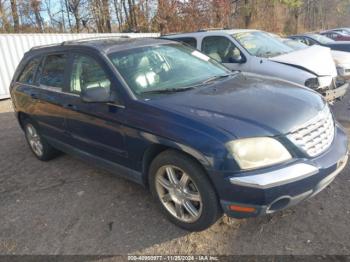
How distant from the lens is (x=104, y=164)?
3.77 m

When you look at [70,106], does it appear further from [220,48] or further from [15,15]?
[15,15]

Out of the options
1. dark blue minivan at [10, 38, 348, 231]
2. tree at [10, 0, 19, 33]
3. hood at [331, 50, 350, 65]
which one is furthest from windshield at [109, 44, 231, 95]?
tree at [10, 0, 19, 33]

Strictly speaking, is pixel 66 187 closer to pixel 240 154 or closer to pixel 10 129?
pixel 240 154

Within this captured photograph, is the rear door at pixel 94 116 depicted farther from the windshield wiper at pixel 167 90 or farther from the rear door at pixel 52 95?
the windshield wiper at pixel 167 90

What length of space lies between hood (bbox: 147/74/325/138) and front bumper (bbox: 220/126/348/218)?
12.0 inches

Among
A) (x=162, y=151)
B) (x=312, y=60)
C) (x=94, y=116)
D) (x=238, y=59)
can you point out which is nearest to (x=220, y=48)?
(x=238, y=59)

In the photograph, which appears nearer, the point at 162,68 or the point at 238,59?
the point at 162,68

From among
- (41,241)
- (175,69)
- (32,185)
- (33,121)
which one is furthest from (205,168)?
(33,121)

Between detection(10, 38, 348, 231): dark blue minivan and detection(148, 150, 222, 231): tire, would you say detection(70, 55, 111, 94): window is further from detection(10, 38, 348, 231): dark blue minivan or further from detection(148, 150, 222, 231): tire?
detection(148, 150, 222, 231): tire

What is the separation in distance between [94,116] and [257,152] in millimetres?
1846

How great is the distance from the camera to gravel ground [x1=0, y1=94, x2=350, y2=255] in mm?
2873

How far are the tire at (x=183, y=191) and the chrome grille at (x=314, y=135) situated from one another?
0.80 meters

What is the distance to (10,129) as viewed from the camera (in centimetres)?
722

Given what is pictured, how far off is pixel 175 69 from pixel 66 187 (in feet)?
6.63
